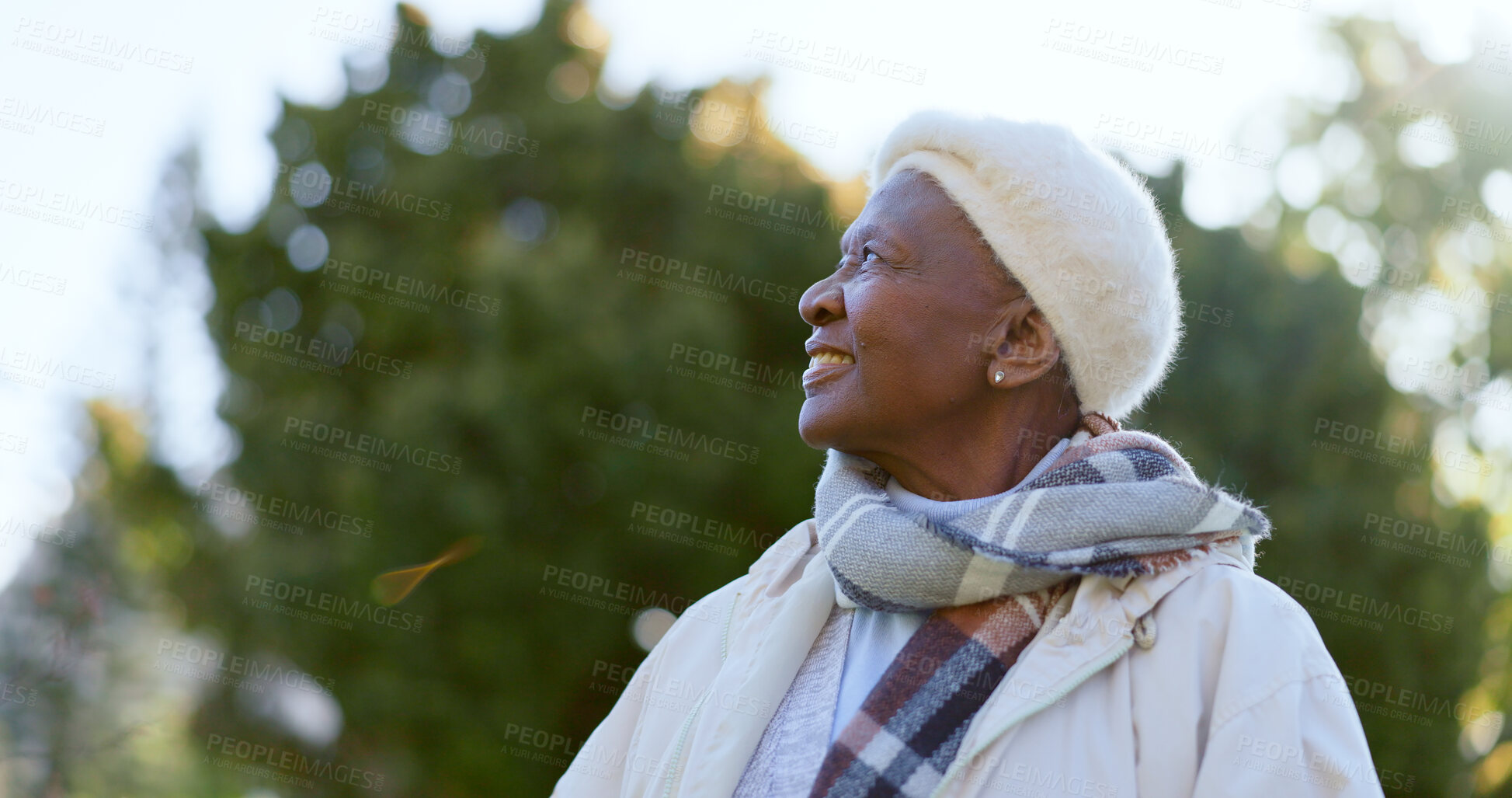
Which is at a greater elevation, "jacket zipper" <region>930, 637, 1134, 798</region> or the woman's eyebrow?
the woman's eyebrow

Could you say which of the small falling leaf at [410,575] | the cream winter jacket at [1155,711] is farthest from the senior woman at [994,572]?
the small falling leaf at [410,575]

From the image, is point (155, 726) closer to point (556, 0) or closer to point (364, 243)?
point (364, 243)

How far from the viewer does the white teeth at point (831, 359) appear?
6.67 ft

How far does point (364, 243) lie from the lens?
25.2 ft

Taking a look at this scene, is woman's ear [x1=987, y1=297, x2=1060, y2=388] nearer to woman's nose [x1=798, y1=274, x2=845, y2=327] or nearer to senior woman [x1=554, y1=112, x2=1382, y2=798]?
senior woman [x1=554, y1=112, x2=1382, y2=798]

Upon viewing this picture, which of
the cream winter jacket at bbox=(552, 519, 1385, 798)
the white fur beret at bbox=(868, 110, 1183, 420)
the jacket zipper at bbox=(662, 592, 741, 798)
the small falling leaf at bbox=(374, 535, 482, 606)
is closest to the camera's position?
the cream winter jacket at bbox=(552, 519, 1385, 798)

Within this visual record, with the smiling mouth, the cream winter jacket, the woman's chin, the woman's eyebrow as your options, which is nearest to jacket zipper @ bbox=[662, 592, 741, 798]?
the cream winter jacket

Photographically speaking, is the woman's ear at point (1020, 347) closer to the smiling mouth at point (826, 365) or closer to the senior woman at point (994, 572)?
the senior woman at point (994, 572)

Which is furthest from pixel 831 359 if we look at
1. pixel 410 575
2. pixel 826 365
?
pixel 410 575

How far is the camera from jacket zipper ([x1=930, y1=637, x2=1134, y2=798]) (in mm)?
1601

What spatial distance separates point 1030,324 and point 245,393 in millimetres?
7256

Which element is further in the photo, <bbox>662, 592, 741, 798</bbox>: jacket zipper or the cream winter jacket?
<bbox>662, 592, 741, 798</bbox>: jacket zipper

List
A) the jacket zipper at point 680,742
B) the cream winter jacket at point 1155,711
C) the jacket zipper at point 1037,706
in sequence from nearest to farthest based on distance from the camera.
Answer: the cream winter jacket at point 1155,711 < the jacket zipper at point 1037,706 < the jacket zipper at point 680,742

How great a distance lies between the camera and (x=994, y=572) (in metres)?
1.74
